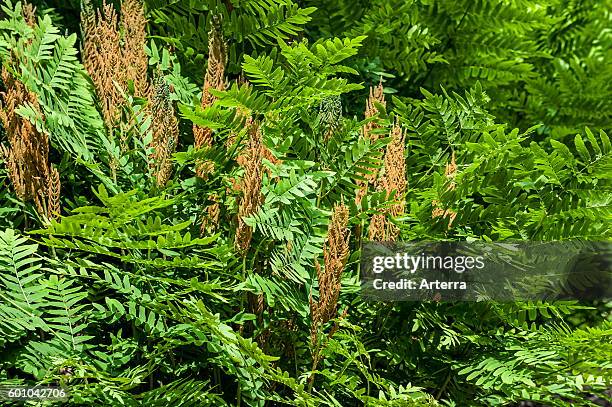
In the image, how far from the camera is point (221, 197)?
6.15 ft

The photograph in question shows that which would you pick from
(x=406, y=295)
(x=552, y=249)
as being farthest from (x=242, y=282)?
(x=552, y=249)

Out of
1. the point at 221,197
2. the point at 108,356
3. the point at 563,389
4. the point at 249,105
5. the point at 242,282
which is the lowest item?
the point at 563,389

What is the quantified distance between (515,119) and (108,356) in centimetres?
165

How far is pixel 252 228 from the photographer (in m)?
1.77

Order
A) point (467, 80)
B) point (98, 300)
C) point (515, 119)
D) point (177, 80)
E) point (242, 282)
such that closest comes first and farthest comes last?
point (242, 282) < point (98, 300) < point (177, 80) < point (467, 80) < point (515, 119)

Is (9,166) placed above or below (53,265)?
above

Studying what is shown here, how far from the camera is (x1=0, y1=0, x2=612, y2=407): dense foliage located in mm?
1709

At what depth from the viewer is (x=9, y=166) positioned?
5.88 ft

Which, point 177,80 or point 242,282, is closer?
point 242,282

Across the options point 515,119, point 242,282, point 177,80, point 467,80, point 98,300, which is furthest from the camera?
point 515,119

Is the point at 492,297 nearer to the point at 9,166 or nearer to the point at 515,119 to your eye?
the point at 9,166

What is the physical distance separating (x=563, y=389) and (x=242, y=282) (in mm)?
683

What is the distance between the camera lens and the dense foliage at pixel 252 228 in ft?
5.61

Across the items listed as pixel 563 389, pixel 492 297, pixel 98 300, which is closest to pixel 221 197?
pixel 98 300
